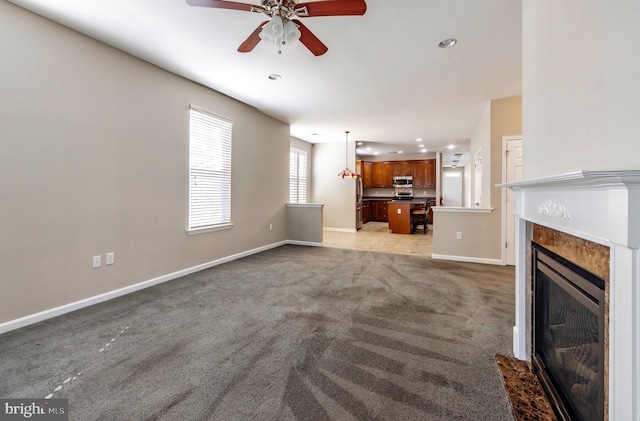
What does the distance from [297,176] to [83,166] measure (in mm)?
5266

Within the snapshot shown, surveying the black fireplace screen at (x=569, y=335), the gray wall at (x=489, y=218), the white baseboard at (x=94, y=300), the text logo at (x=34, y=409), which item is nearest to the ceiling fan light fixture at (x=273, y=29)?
the black fireplace screen at (x=569, y=335)

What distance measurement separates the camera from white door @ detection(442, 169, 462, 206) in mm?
13496

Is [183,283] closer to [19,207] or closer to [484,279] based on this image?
[19,207]

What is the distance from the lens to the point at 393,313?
257 cm

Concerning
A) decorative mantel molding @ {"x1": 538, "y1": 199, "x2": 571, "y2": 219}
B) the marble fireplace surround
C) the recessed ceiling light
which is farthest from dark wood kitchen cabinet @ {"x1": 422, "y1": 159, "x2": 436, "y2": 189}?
the marble fireplace surround

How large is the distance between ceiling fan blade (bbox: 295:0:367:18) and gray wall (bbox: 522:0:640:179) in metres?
1.03

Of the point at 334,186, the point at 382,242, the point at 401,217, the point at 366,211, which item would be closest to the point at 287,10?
the point at 382,242

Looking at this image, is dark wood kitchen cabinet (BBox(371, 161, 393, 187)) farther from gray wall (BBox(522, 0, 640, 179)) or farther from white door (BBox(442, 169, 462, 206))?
gray wall (BBox(522, 0, 640, 179))

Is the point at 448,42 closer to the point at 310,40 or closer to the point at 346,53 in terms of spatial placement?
the point at 346,53

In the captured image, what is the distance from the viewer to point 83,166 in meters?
2.70

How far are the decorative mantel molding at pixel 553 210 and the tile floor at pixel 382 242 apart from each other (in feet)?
12.6

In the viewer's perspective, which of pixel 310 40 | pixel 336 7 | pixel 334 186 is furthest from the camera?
pixel 334 186

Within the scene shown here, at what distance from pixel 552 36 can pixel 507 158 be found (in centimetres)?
336

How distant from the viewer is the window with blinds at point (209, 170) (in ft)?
12.8
